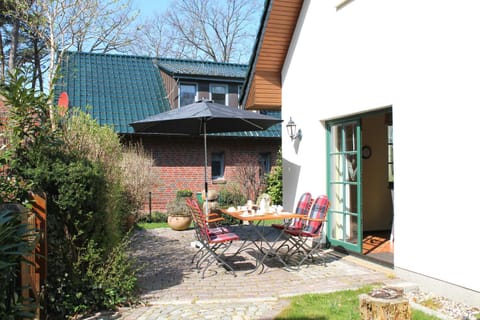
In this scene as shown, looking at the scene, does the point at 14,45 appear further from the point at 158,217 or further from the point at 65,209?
the point at 65,209

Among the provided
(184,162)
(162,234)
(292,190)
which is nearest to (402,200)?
(292,190)

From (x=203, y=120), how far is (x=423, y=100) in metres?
4.45

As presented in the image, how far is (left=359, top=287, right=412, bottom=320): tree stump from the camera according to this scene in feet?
11.1

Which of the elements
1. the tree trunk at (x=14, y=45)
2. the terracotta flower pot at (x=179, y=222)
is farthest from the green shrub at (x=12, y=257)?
the tree trunk at (x=14, y=45)

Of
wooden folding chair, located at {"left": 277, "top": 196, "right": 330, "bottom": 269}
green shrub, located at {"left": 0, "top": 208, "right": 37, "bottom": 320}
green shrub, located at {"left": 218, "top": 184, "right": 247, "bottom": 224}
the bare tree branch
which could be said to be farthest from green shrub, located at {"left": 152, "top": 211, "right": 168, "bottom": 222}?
the bare tree branch

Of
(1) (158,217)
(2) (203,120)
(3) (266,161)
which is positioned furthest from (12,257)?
(3) (266,161)

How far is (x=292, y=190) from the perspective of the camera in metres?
8.81

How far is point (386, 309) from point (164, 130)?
21.4 ft

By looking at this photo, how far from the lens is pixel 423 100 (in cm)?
521

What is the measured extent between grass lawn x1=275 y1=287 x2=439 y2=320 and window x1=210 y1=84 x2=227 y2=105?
13091 mm

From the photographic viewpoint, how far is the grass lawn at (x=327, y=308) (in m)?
4.24

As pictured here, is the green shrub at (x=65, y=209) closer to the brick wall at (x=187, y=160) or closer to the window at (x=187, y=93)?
the brick wall at (x=187, y=160)

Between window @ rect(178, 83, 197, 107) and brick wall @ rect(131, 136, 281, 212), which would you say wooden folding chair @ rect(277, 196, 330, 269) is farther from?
window @ rect(178, 83, 197, 107)

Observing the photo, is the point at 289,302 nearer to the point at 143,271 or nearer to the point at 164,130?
the point at 143,271
